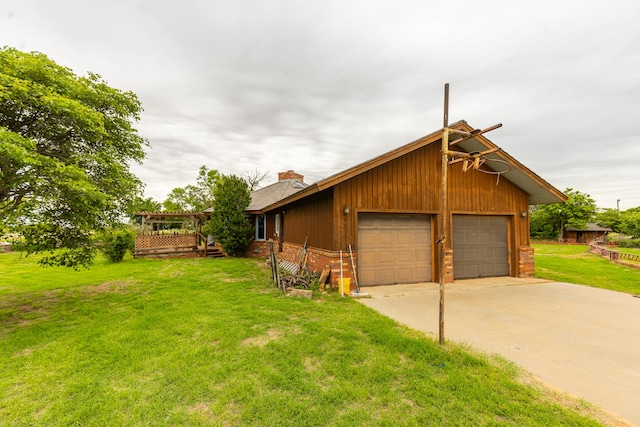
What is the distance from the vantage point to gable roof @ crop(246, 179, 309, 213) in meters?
16.9

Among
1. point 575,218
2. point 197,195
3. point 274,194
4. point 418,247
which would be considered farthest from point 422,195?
point 575,218

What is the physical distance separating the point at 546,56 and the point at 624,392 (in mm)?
10137

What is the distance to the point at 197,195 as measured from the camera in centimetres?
3509

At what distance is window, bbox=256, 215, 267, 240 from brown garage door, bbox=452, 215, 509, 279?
10798mm

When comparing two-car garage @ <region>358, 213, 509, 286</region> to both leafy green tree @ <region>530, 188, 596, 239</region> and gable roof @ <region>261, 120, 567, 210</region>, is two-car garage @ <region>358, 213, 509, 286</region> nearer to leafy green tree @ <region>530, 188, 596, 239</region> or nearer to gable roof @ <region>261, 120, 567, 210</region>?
gable roof @ <region>261, 120, 567, 210</region>

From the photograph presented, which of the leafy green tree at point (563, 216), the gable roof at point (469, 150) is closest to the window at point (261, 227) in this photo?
the gable roof at point (469, 150)

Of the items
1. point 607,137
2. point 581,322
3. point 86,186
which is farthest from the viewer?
point 607,137

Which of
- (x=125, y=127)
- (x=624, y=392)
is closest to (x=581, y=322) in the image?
(x=624, y=392)

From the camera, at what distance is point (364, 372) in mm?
3113

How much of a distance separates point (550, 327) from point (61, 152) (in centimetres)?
968

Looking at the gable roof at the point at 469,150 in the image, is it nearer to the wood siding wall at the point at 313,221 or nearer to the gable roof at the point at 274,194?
the wood siding wall at the point at 313,221

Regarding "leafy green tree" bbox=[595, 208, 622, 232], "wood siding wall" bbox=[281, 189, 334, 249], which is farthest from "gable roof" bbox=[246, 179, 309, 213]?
"leafy green tree" bbox=[595, 208, 622, 232]

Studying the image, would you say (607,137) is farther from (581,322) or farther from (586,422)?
(586,422)

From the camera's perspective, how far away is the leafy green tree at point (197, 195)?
111ft
